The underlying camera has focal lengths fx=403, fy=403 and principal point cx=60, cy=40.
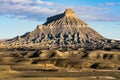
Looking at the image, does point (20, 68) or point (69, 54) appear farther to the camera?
point (69, 54)

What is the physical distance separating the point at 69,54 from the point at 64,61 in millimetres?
54957

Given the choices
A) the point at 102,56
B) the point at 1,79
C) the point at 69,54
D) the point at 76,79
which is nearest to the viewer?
the point at 1,79

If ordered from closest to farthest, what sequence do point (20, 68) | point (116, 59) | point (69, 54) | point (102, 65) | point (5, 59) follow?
point (20, 68)
point (102, 65)
point (5, 59)
point (116, 59)
point (69, 54)

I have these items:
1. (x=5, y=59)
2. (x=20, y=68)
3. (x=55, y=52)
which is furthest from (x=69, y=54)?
(x=20, y=68)

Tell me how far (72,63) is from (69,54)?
58.3 m

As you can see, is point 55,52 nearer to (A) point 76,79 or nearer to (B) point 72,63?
(B) point 72,63

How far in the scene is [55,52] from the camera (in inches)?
7072

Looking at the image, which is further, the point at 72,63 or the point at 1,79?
the point at 72,63

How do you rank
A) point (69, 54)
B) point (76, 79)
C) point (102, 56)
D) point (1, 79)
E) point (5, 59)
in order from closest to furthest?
1. point (1, 79)
2. point (76, 79)
3. point (5, 59)
4. point (102, 56)
5. point (69, 54)

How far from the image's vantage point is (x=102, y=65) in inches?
5133

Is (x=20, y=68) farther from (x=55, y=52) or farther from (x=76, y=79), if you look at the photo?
(x=55, y=52)

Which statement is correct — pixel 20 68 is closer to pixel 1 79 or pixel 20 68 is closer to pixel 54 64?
pixel 54 64

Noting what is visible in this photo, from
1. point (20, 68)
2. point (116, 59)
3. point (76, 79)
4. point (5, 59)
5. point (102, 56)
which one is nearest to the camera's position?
point (76, 79)

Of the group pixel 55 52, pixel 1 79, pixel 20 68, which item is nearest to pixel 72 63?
pixel 20 68
